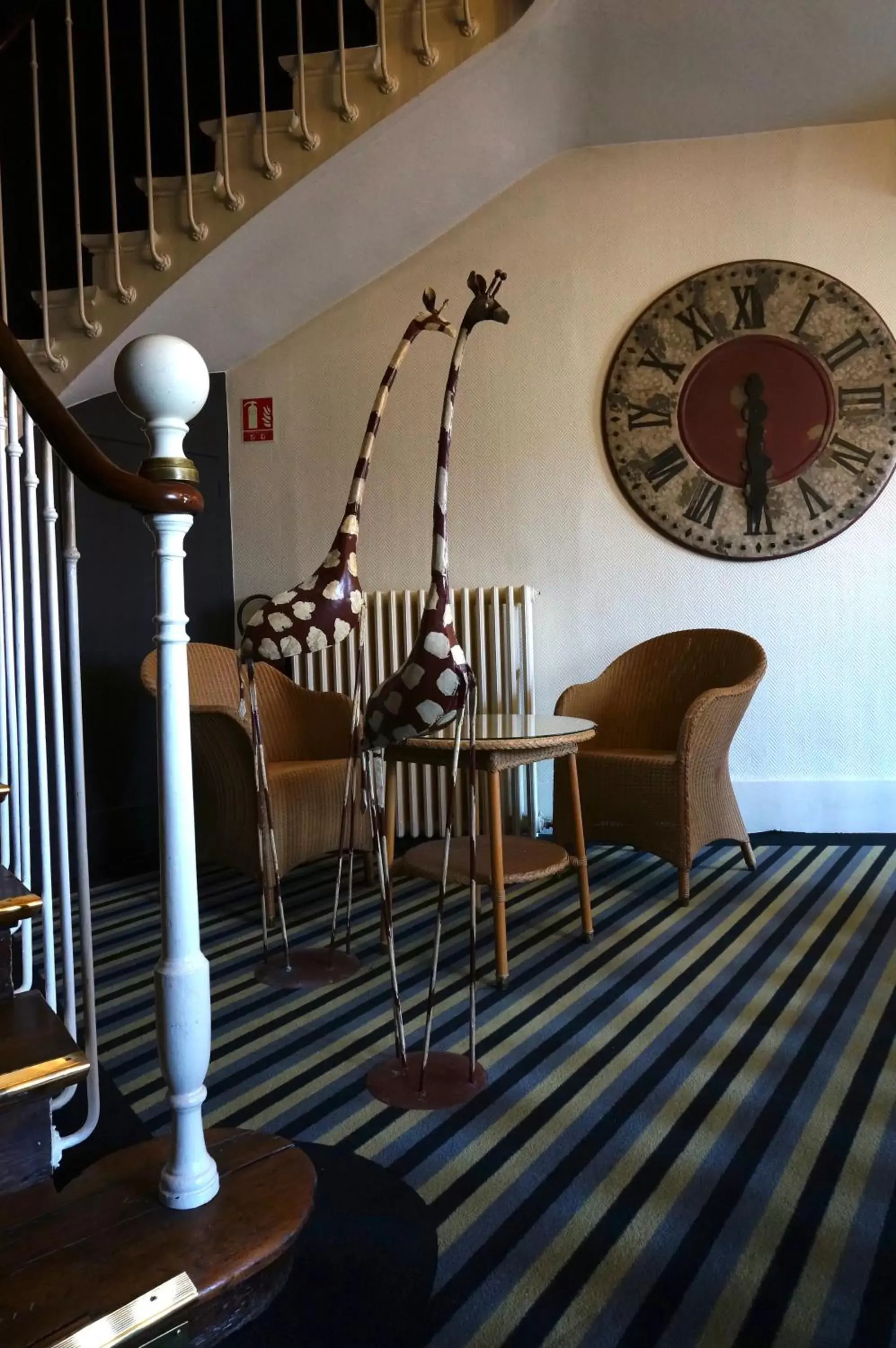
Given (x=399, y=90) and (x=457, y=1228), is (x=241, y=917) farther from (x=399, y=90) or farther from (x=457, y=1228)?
(x=399, y=90)

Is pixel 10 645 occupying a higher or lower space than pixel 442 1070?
higher

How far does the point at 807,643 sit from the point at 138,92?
321 cm

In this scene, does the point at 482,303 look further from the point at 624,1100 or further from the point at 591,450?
the point at 591,450

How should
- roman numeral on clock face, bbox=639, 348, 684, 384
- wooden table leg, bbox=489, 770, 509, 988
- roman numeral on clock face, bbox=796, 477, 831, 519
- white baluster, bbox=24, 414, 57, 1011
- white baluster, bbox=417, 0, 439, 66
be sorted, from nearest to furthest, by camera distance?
white baluster, bbox=24, 414, 57, 1011 → wooden table leg, bbox=489, 770, 509, 988 → white baluster, bbox=417, 0, 439, 66 → roman numeral on clock face, bbox=796, 477, 831, 519 → roman numeral on clock face, bbox=639, 348, 684, 384

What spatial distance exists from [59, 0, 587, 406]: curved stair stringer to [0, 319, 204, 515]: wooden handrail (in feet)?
6.03

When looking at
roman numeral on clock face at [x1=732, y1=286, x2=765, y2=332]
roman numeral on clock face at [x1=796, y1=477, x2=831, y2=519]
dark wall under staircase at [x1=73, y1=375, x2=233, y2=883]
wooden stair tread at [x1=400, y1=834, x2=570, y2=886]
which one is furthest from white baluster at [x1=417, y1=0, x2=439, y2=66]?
wooden stair tread at [x1=400, y1=834, x2=570, y2=886]

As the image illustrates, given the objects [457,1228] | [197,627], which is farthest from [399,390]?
[457,1228]

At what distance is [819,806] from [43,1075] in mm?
3113

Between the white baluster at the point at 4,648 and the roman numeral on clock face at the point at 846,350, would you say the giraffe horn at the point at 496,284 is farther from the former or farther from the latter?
the roman numeral on clock face at the point at 846,350

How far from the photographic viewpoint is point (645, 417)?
3498 millimetres

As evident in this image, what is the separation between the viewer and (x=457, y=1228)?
1226 mm

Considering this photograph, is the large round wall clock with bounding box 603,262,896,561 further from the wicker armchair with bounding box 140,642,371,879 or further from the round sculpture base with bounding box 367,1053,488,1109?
the round sculpture base with bounding box 367,1053,488,1109

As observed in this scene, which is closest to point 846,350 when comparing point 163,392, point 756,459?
point 756,459

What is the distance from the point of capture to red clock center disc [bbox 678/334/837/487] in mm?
3371
